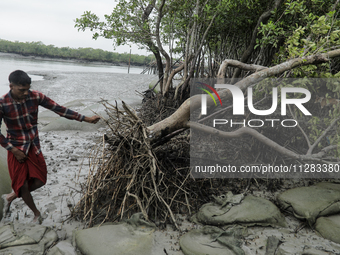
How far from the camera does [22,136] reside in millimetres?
2812

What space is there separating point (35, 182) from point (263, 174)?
10.0 feet

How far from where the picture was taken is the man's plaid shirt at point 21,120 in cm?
270

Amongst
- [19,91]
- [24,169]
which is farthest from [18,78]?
[24,169]

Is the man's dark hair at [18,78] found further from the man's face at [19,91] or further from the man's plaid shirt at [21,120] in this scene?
the man's plaid shirt at [21,120]

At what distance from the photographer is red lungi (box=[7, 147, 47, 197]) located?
2.84 m

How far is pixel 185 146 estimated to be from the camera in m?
4.00

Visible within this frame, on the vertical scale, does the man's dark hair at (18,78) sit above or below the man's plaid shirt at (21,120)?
above

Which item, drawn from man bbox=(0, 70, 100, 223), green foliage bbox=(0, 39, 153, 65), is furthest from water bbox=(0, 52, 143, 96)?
man bbox=(0, 70, 100, 223)

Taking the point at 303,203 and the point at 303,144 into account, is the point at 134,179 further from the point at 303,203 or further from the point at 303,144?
the point at 303,144

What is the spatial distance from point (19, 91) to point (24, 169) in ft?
2.66

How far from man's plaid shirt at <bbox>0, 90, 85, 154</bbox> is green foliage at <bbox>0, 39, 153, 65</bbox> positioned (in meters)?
51.3

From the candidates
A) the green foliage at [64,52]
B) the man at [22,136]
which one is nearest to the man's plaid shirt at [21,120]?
the man at [22,136]

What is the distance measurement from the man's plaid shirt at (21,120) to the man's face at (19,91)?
0.16 ft

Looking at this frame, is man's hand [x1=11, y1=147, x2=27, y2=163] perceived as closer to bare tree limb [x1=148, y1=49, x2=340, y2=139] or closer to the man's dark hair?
the man's dark hair
